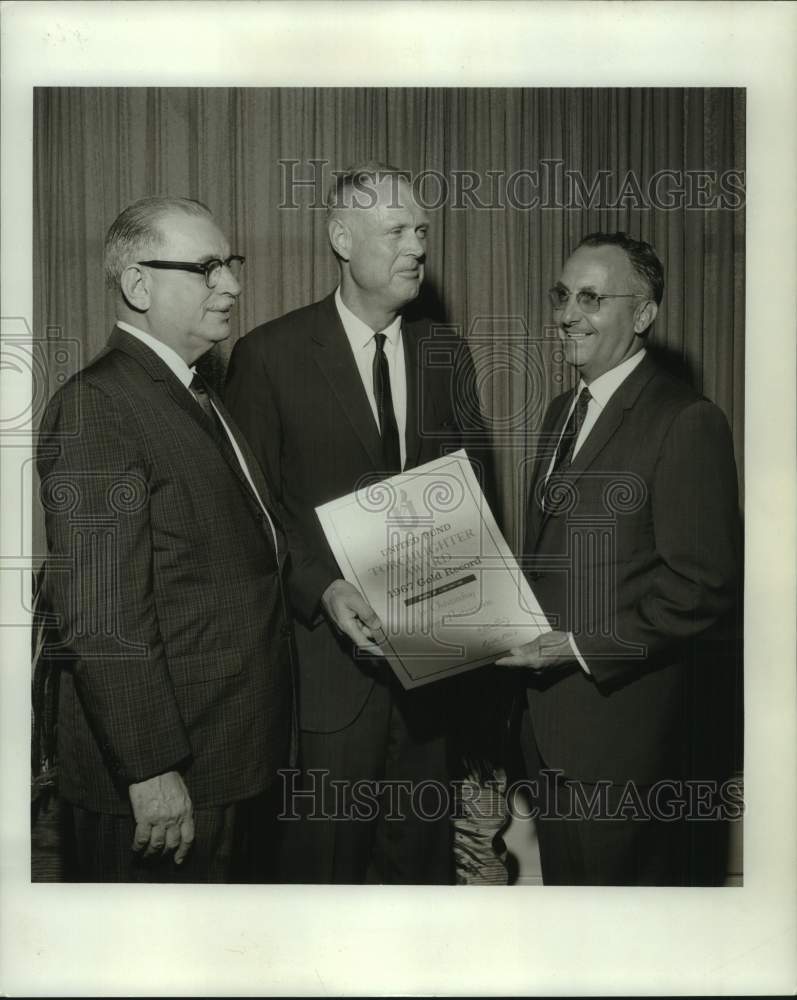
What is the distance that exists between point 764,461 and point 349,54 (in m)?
1.20

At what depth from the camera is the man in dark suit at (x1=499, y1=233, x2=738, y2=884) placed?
2098mm

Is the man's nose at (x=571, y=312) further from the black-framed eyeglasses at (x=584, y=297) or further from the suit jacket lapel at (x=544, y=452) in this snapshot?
the suit jacket lapel at (x=544, y=452)

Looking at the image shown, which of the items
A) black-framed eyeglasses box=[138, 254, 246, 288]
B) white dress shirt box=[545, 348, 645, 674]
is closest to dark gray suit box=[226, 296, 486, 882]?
black-framed eyeglasses box=[138, 254, 246, 288]

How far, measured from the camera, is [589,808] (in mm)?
2133

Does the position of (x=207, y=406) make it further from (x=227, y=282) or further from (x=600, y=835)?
(x=600, y=835)

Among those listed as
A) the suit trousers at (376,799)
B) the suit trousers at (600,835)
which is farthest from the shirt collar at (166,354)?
the suit trousers at (600,835)

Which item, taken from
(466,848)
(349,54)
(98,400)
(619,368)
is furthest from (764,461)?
(98,400)

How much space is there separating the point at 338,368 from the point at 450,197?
42 centimetres

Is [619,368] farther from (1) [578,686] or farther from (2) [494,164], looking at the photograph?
(1) [578,686]

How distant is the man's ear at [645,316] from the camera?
2.11 m

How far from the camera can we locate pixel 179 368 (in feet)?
6.73

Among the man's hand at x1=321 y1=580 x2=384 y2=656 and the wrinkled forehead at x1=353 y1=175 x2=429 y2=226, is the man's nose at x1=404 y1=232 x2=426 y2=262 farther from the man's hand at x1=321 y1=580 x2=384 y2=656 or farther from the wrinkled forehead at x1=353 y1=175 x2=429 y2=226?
the man's hand at x1=321 y1=580 x2=384 y2=656

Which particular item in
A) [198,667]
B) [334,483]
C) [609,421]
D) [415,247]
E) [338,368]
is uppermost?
[415,247]

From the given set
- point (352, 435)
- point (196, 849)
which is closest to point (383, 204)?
point (352, 435)
